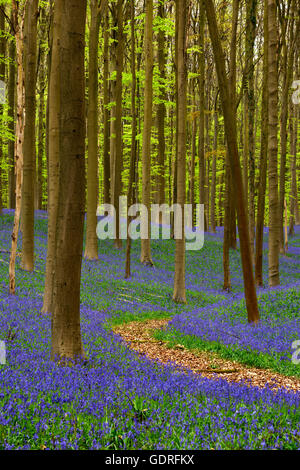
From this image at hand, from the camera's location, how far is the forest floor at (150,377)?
149 inches

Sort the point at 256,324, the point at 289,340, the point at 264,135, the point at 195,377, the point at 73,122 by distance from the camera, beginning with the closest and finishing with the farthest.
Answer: the point at 73,122, the point at 195,377, the point at 289,340, the point at 256,324, the point at 264,135

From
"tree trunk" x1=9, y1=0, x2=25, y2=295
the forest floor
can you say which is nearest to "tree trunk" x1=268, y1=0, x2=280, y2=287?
the forest floor

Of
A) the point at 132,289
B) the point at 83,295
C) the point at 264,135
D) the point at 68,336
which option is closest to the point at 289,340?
the point at 68,336

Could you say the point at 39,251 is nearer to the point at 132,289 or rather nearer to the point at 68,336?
the point at 132,289

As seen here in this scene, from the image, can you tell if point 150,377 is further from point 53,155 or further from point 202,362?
point 53,155

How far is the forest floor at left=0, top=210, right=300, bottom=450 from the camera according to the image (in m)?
3.79

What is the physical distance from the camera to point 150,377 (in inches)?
235

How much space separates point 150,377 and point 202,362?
108 inches

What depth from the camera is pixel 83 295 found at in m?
14.1

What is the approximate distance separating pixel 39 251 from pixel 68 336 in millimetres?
14649
